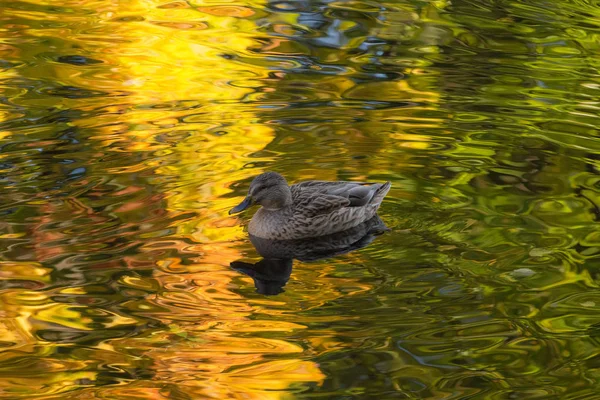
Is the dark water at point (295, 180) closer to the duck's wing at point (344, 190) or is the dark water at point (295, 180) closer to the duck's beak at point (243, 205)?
the duck's beak at point (243, 205)

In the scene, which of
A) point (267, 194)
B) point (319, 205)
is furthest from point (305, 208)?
point (267, 194)

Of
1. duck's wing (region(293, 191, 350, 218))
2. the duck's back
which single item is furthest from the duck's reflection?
duck's wing (region(293, 191, 350, 218))

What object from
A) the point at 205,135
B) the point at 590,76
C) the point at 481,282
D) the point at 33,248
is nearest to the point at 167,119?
the point at 205,135

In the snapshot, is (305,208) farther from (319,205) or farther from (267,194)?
(267,194)

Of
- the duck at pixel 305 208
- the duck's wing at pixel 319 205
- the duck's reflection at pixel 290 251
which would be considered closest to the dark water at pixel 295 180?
the duck's reflection at pixel 290 251

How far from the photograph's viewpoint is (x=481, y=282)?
6.63 m

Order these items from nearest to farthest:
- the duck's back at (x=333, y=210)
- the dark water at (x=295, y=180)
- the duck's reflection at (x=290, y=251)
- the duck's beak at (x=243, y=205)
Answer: the dark water at (x=295, y=180) → the duck's reflection at (x=290, y=251) → the duck's beak at (x=243, y=205) → the duck's back at (x=333, y=210)

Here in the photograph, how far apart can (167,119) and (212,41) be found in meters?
3.08

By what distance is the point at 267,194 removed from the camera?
24.8ft

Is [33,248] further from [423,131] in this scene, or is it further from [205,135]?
[423,131]

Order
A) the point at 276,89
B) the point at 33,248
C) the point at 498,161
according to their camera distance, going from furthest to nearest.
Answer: the point at 276,89 < the point at 498,161 < the point at 33,248

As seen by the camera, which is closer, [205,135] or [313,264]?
[313,264]

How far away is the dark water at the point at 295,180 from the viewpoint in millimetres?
5715

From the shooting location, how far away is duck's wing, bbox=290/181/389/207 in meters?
7.63
